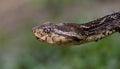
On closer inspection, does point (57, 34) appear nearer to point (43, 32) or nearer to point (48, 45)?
point (43, 32)

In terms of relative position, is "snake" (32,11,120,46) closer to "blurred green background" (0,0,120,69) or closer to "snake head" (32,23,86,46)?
"snake head" (32,23,86,46)


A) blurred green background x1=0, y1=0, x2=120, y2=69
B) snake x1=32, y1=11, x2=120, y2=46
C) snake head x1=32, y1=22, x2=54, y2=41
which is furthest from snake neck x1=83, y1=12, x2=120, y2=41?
blurred green background x1=0, y1=0, x2=120, y2=69

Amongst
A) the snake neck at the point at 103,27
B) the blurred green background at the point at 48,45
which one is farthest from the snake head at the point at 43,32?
the blurred green background at the point at 48,45

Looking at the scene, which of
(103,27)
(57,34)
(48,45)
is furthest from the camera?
(48,45)

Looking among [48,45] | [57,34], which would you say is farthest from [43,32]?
[48,45]

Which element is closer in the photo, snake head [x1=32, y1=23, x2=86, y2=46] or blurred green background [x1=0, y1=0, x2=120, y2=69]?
snake head [x1=32, y1=23, x2=86, y2=46]

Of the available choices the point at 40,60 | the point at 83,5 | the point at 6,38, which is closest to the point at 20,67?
the point at 40,60

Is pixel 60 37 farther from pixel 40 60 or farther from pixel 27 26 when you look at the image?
pixel 27 26

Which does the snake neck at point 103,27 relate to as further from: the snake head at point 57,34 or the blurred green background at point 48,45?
the blurred green background at point 48,45
